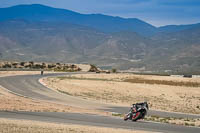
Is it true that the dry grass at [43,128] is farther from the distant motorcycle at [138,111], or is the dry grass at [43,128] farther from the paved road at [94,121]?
the distant motorcycle at [138,111]

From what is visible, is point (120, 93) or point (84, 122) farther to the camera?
point (120, 93)

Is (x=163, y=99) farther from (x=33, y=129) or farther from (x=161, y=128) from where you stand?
(x=33, y=129)

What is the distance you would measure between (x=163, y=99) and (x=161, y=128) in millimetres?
21980

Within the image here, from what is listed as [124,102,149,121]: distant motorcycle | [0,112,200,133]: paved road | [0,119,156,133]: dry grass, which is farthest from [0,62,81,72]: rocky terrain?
[0,119,156,133]: dry grass

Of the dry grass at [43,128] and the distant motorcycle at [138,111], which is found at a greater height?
the distant motorcycle at [138,111]

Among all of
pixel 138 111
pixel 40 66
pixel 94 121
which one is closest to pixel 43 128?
pixel 94 121

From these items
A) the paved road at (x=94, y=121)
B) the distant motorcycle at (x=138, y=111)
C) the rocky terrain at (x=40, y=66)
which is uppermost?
the rocky terrain at (x=40, y=66)

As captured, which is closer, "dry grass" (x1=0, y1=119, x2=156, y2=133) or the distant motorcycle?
"dry grass" (x1=0, y1=119, x2=156, y2=133)

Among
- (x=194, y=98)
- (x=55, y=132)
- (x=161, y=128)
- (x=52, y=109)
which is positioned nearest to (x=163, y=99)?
(x=194, y=98)

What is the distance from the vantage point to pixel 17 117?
21297mm

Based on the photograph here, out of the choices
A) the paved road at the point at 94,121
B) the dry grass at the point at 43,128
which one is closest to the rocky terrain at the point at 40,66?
the paved road at the point at 94,121

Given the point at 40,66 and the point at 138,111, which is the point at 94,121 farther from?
the point at 40,66

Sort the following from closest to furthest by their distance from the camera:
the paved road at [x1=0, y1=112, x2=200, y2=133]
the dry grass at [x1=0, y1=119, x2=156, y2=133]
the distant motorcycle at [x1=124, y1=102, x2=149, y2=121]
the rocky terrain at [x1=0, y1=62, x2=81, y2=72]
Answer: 1. the dry grass at [x1=0, y1=119, x2=156, y2=133]
2. the paved road at [x1=0, y1=112, x2=200, y2=133]
3. the distant motorcycle at [x1=124, y1=102, x2=149, y2=121]
4. the rocky terrain at [x1=0, y1=62, x2=81, y2=72]

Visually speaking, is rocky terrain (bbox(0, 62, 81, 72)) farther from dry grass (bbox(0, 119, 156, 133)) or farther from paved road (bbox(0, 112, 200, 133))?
dry grass (bbox(0, 119, 156, 133))
